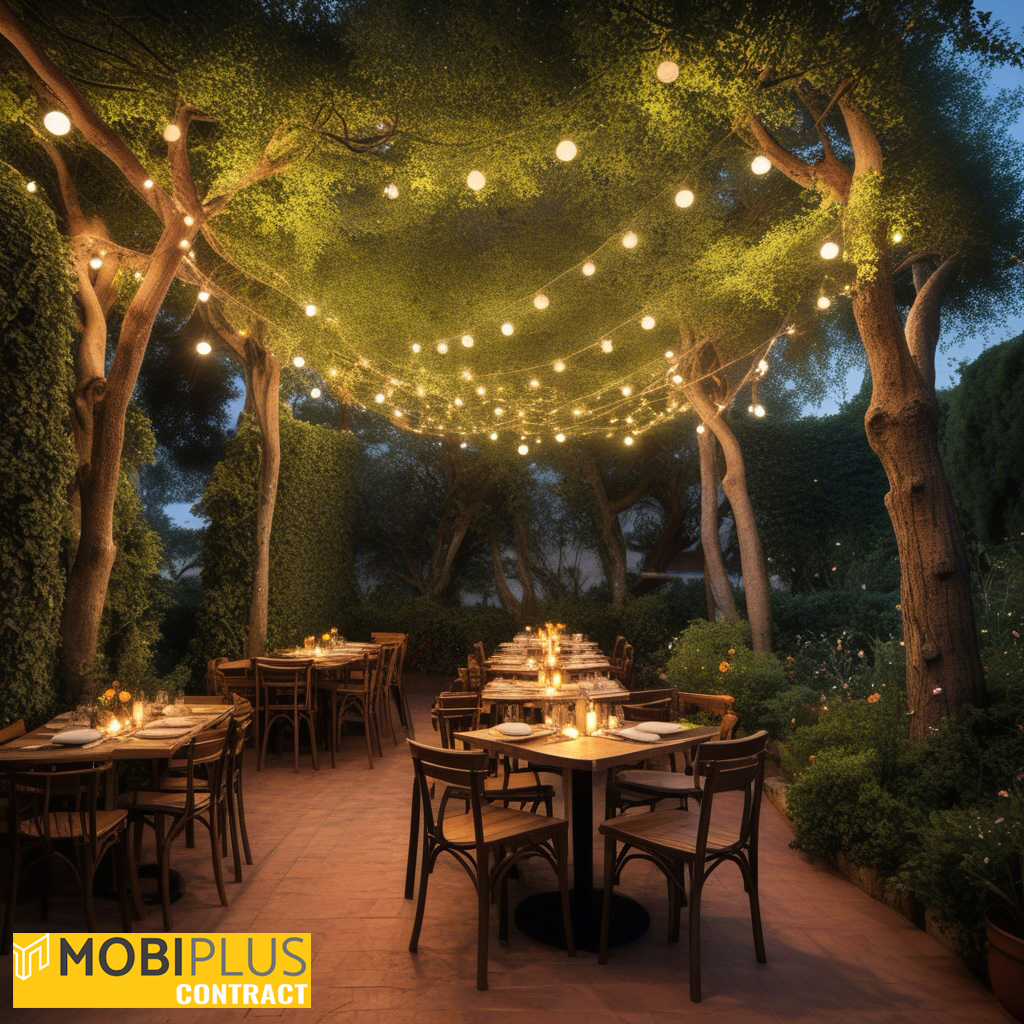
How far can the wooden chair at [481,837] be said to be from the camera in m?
3.04

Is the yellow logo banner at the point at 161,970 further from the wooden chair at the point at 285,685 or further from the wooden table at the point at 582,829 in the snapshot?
the wooden chair at the point at 285,685

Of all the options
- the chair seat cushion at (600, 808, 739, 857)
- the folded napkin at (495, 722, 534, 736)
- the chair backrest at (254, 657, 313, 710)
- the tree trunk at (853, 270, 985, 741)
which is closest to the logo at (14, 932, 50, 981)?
the folded napkin at (495, 722, 534, 736)

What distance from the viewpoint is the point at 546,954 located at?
3.17 meters

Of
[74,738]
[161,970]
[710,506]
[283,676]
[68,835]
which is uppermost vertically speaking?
[710,506]

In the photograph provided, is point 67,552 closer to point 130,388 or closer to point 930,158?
point 130,388

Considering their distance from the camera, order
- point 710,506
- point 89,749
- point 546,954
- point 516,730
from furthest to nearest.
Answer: point 710,506 < point 516,730 < point 89,749 < point 546,954

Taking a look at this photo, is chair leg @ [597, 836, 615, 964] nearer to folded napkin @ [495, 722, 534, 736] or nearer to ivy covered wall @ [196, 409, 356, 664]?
folded napkin @ [495, 722, 534, 736]

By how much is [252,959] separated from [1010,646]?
5.15 m

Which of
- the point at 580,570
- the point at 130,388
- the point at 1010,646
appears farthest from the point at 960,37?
the point at 580,570

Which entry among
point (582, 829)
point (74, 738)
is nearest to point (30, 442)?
point (74, 738)

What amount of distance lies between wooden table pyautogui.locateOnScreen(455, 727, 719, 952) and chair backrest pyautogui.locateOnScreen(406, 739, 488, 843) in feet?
1.11

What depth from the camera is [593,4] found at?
4539 millimetres

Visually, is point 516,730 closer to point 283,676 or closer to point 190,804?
point 190,804

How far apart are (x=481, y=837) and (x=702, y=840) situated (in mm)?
869
